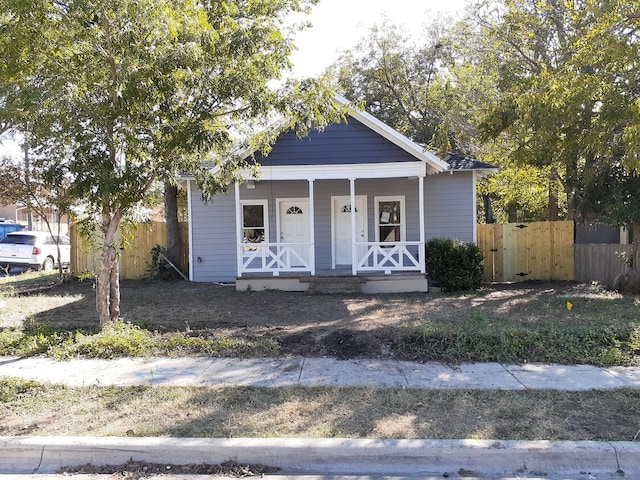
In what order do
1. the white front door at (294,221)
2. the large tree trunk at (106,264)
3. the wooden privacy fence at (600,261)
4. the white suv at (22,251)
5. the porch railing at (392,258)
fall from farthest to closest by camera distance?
the white suv at (22,251) → the white front door at (294,221) → the wooden privacy fence at (600,261) → the porch railing at (392,258) → the large tree trunk at (106,264)

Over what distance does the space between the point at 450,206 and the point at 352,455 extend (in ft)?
39.7

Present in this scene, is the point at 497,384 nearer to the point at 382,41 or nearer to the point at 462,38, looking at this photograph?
the point at 462,38

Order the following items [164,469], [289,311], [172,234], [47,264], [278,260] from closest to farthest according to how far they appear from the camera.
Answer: [164,469]
[289,311]
[278,260]
[172,234]
[47,264]

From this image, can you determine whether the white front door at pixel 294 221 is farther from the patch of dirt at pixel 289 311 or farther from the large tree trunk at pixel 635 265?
the large tree trunk at pixel 635 265

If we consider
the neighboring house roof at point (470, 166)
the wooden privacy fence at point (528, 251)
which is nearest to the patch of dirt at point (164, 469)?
the neighboring house roof at point (470, 166)

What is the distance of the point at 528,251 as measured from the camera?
15586mm

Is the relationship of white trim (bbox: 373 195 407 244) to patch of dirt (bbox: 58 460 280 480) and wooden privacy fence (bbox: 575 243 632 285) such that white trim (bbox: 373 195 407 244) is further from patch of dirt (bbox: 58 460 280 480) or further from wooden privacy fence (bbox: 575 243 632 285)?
patch of dirt (bbox: 58 460 280 480)

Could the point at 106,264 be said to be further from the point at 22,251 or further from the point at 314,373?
the point at 22,251

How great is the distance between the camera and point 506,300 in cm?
1134

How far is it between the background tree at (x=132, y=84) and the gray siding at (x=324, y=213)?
732cm

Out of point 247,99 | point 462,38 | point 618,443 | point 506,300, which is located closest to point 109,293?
point 247,99

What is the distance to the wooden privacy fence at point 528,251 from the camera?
15.4 meters

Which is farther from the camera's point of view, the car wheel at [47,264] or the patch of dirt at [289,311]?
the car wheel at [47,264]

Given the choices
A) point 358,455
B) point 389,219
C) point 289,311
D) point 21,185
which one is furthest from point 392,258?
point 21,185
